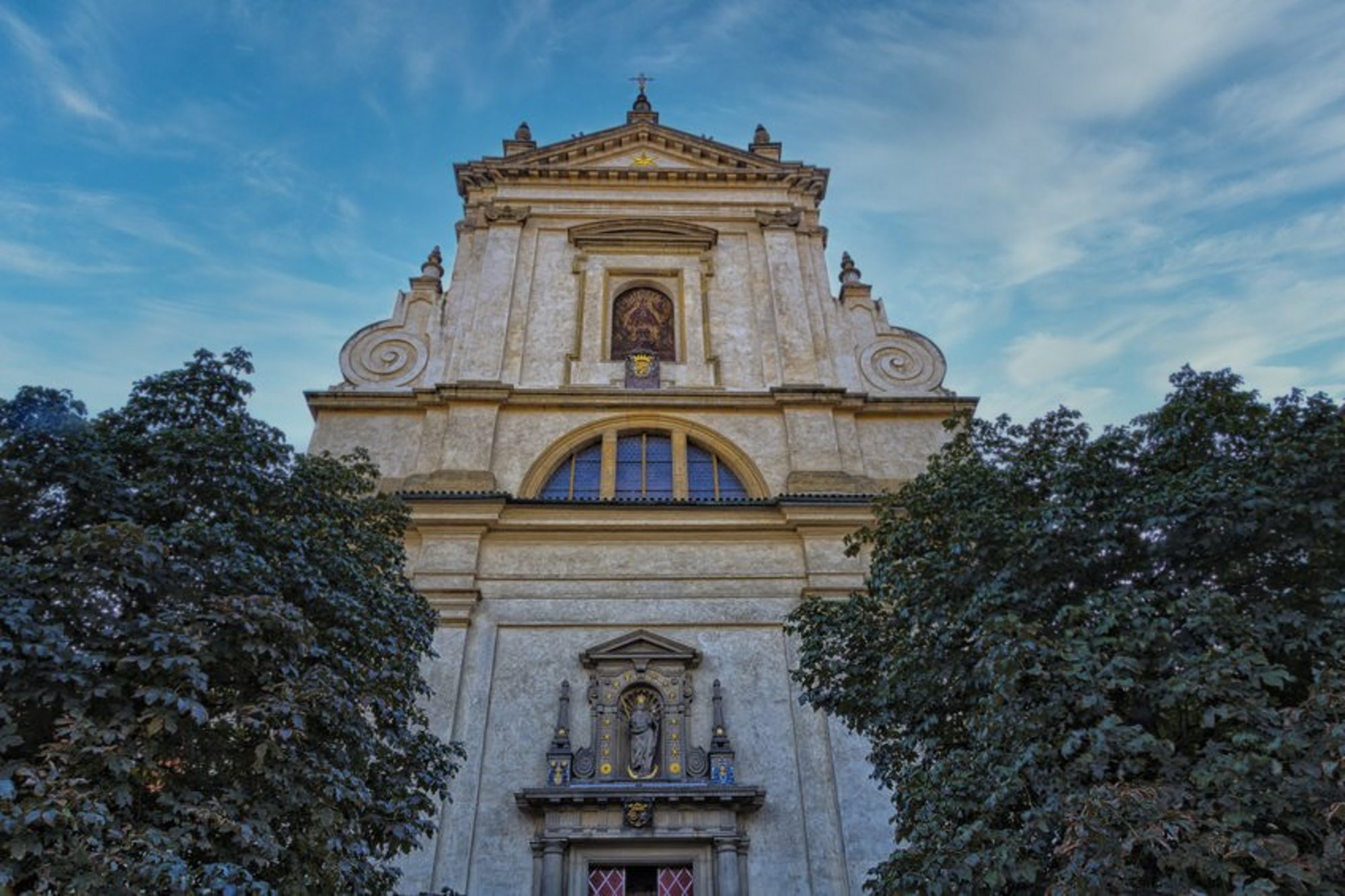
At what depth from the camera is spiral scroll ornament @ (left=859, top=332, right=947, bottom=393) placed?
1612 cm

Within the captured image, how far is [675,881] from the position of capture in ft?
35.2

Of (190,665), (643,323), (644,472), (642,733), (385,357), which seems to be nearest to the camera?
(190,665)

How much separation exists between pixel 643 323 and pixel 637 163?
14.7 feet

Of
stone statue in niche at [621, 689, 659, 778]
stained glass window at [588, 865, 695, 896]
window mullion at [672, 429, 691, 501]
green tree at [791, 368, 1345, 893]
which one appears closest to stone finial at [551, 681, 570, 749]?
stone statue in niche at [621, 689, 659, 778]

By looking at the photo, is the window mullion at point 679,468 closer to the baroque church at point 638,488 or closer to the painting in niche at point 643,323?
the baroque church at point 638,488

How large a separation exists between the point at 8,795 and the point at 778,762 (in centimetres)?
881

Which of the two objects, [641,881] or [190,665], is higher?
[641,881]

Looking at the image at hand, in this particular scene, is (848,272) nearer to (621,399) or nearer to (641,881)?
(621,399)

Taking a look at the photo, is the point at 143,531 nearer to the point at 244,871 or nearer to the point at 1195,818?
the point at 244,871

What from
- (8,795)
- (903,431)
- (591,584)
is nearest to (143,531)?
(8,795)

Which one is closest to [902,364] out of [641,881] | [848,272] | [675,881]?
[848,272]

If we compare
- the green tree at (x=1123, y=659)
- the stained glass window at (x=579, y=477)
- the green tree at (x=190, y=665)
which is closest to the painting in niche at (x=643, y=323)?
the stained glass window at (x=579, y=477)

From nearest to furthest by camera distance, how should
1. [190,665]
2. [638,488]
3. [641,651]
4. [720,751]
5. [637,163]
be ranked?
[190,665] → [720,751] → [641,651] → [638,488] → [637,163]

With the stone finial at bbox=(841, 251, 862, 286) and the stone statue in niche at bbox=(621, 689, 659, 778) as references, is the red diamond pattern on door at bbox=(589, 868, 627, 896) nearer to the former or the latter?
the stone statue in niche at bbox=(621, 689, 659, 778)
